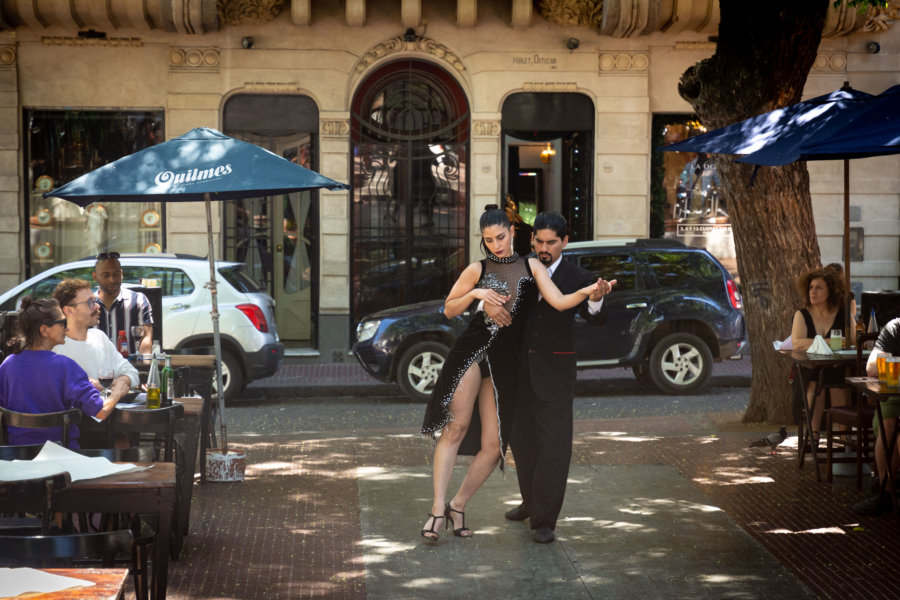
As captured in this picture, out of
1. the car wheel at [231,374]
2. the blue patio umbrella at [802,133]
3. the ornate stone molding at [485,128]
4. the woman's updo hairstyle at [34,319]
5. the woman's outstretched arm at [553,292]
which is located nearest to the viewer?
the woman's updo hairstyle at [34,319]

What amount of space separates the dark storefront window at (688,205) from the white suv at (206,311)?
7.70m

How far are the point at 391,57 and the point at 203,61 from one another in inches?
110

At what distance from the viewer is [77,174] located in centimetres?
1800

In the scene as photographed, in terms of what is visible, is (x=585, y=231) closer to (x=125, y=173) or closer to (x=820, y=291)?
(x=820, y=291)

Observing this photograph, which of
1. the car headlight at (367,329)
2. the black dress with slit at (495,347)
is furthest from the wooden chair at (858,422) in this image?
the car headlight at (367,329)

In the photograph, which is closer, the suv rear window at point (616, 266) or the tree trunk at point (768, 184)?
the tree trunk at point (768, 184)

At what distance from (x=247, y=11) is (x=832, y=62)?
29.3 ft

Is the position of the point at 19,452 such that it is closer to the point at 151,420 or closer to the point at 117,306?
the point at 151,420

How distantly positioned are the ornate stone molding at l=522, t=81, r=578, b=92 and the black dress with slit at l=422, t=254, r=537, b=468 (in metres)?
11.7

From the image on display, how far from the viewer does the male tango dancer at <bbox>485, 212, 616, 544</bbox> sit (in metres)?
6.96

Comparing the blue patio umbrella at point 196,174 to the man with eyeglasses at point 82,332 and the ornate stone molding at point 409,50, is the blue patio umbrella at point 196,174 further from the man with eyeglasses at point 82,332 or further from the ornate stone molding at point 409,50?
the ornate stone molding at point 409,50

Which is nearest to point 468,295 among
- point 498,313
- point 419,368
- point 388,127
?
point 498,313

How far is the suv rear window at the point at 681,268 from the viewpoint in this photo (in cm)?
1414

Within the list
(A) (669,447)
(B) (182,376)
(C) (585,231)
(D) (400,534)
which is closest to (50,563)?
(D) (400,534)
